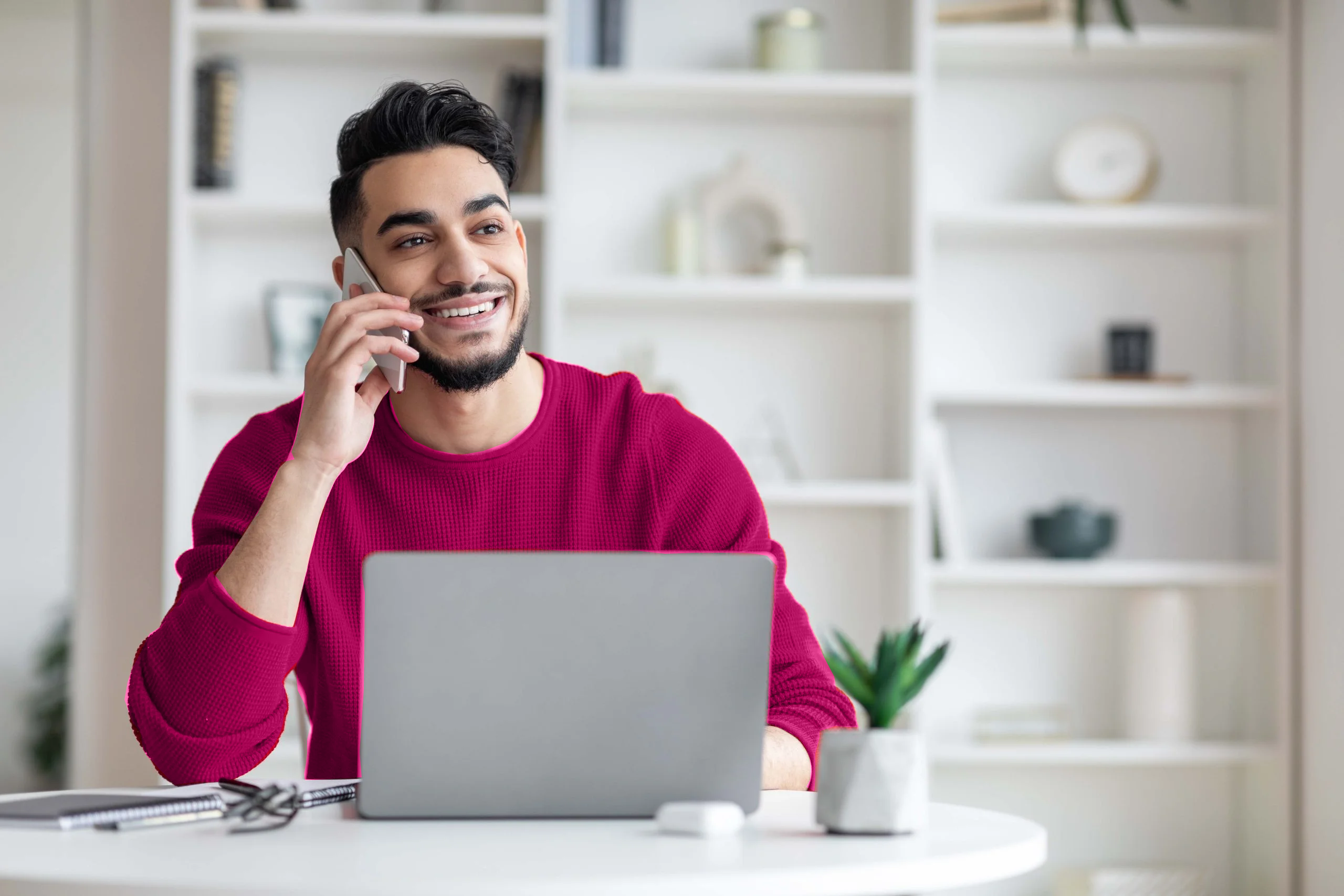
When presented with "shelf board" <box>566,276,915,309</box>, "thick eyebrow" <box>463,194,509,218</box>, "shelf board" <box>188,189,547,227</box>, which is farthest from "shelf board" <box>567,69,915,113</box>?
"thick eyebrow" <box>463,194,509,218</box>

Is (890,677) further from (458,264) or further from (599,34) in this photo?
(599,34)

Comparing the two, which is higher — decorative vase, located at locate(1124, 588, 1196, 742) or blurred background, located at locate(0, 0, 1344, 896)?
blurred background, located at locate(0, 0, 1344, 896)

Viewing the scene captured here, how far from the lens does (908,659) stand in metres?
0.94

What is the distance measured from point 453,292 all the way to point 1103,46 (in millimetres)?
1883

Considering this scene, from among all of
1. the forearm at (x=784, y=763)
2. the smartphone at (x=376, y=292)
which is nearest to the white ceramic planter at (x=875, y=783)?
the forearm at (x=784, y=763)

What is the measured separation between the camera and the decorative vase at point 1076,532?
2867 millimetres

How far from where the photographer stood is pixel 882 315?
3.01 metres

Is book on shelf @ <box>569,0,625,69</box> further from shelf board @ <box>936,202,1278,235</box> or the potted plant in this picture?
the potted plant

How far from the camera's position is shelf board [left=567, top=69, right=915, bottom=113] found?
280 centimetres

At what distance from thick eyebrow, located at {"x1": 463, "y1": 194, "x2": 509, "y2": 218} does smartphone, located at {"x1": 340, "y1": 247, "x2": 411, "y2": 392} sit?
14cm

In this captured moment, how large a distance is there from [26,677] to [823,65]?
223 cm

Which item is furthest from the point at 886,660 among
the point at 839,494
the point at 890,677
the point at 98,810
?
the point at 839,494

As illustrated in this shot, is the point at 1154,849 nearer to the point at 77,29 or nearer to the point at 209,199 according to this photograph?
the point at 209,199

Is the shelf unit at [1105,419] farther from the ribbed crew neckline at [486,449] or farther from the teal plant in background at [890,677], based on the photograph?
the teal plant in background at [890,677]
